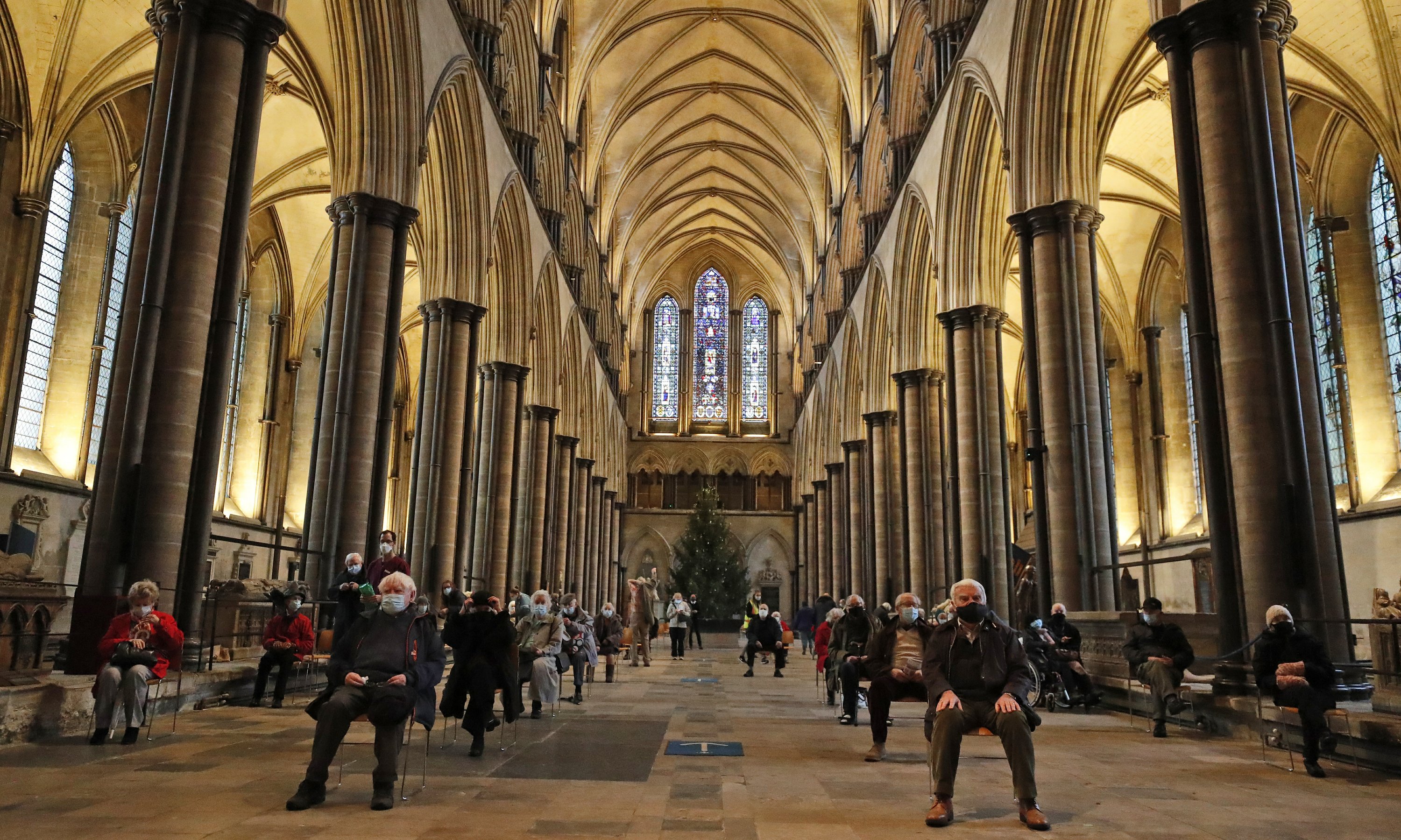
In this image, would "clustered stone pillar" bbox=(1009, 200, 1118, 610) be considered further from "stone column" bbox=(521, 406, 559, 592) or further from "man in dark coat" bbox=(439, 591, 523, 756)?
"stone column" bbox=(521, 406, 559, 592)

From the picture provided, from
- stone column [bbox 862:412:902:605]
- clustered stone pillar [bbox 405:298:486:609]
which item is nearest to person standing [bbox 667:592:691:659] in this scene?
clustered stone pillar [bbox 405:298:486:609]

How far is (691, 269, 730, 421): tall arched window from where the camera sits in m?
42.7

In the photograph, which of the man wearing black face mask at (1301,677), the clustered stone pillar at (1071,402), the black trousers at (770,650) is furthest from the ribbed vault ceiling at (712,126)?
the man wearing black face mask at (1301,677)

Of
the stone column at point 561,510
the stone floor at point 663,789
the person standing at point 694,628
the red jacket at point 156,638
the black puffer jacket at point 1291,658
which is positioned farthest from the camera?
the stone column at point 561,510

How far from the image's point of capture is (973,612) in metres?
4.64

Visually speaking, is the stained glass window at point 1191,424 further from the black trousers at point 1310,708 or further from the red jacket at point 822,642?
the black trousers at point 1310,708

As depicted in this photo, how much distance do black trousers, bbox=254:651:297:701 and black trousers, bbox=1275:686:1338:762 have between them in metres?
7.35

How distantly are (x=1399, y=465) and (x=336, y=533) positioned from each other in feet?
54.1

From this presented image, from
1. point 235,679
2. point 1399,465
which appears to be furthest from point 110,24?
point 1399,465

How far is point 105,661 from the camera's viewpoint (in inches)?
260

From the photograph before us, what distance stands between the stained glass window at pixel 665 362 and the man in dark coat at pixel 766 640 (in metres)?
27.7

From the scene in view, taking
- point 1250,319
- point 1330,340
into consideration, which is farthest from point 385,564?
point 1330,340

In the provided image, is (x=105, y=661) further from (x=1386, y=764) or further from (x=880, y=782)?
(x=1386, y=764)

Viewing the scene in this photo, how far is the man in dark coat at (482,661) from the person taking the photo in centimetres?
608
